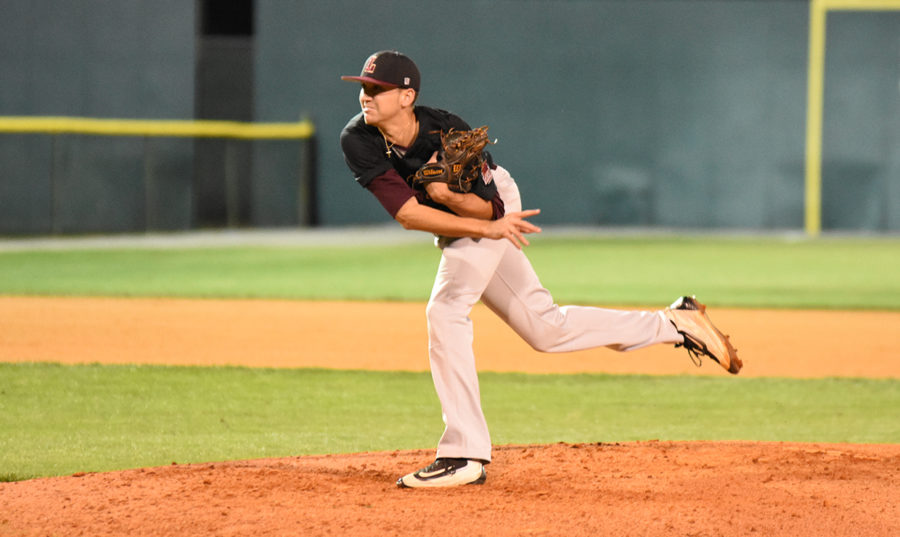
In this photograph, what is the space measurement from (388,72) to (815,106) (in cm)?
1916

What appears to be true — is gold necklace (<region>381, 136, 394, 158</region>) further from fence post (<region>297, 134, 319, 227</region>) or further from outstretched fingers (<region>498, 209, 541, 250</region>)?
→ fence post (<region>297, 134, 319, 227</region>)

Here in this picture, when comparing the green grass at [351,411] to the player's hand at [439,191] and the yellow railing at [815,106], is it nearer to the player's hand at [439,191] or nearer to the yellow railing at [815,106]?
the player's hand at [439,191]

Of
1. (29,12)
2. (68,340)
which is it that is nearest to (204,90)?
(29,12)

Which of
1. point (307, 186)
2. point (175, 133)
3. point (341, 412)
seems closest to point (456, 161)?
point (341, 412)

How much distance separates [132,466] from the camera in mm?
5086

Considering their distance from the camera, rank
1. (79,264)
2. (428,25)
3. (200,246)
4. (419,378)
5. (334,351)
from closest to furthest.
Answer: (419,378), (334,351), (79,264), (200,246), (428,25)

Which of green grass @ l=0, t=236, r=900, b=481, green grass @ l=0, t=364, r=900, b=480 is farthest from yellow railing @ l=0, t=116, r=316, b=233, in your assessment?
green grass @ l=0, t=364, r=900, b=480

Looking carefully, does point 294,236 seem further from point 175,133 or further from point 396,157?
point 396,157

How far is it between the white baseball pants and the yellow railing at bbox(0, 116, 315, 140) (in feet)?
52.8

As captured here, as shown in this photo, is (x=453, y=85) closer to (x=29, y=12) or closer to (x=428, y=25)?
(x=428, y=25)

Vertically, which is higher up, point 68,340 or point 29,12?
point 29,12

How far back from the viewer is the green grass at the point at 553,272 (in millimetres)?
12305

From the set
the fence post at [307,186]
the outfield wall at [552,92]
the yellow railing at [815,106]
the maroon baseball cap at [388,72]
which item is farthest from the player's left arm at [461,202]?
the fence post at [307,186]

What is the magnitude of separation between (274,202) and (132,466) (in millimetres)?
18348
